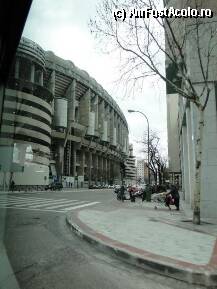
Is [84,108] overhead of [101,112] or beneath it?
beneath

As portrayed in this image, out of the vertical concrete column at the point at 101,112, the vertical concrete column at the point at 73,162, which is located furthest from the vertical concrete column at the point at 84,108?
the vertical concrete column at the point at 101,112

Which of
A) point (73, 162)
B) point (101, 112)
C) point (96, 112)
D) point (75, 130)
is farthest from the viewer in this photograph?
point (101, 112)

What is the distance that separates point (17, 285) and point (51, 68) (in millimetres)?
96347

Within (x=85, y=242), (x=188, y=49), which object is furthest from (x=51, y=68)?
(x=85, y=242)

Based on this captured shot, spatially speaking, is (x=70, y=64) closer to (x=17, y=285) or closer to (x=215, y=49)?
(x=215, y=49)

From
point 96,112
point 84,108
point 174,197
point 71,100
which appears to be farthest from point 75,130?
point 174,197

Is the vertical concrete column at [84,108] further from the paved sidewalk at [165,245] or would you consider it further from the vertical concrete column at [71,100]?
the paved sidewalk at [165,245]

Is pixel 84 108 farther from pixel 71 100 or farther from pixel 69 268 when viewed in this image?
pixel 69 268

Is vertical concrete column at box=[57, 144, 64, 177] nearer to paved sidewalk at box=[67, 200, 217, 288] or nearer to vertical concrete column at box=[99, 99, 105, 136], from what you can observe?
vertical concrete column at box=[99, 99, 105, 136]

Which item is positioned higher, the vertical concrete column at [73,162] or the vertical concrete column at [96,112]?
the vertical concrete column at [96,112]

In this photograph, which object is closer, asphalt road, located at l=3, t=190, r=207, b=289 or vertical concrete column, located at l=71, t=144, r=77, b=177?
asphalt road, located at l=3, t=190, r=207, b=289

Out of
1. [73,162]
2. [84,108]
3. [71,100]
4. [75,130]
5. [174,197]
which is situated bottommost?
[174,197]

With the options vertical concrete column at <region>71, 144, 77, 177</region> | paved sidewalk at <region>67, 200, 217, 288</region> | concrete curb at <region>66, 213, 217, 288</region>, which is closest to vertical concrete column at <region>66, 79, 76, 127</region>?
vertical concrete column at <region>71, 144, 77, 177</region>

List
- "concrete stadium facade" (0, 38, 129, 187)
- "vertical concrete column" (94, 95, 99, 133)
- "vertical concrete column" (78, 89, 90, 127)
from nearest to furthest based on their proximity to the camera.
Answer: "concrete stadium facade" (0, 38, 129, 187), "vertical concrete column" (78, 89, 90, 127), "vertical concrete column" (94, 95, 99, 133)
